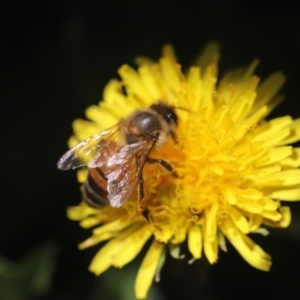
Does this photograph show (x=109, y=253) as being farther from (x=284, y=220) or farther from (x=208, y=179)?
(x=284, y=220)

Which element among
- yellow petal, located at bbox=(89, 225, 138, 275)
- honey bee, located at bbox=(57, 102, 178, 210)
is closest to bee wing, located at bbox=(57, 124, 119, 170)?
honey bee, located at bbox=(57, 102, 178, 210)

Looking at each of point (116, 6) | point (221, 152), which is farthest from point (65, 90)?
point (221, 152)

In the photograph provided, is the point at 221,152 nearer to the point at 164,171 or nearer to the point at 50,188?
the point at 164,171

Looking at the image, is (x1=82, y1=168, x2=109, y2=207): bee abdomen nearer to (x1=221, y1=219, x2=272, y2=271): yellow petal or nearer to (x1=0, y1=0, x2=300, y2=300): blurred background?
(x1=221, y1=219, x2=272, y2=271): yellow petal

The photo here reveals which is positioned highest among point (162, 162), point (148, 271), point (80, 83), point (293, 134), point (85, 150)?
point (80, 83)

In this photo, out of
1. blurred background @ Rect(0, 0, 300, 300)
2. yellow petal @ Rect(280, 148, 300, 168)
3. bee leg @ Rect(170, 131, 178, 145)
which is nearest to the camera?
yellow petal @ Rect(280, 148, 300, 168)

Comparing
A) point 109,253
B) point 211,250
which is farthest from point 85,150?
point 211,250

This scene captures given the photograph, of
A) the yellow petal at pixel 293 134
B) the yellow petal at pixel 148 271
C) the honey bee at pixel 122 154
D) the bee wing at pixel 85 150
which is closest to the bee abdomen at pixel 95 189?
the honey bee at pixel 122 154
